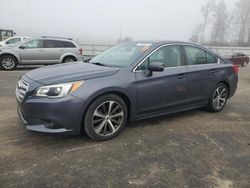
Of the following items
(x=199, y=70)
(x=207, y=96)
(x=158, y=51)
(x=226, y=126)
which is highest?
(x=158, y=51)

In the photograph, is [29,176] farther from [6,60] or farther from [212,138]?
[6,60]

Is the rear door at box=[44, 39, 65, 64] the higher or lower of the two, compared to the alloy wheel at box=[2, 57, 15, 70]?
higher

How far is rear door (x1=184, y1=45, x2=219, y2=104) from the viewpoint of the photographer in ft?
17.0

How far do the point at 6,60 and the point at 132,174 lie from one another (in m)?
11.0

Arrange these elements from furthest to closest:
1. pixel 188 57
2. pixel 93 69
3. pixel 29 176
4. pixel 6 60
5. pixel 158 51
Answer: pixel 6 60 → pixel 188 57 → pixel 158 51 → pixel 93 69 → pixel 29 176

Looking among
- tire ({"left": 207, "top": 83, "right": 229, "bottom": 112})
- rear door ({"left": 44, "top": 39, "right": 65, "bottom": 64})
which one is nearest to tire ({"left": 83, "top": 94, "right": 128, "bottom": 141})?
tire ({"left": 207, "top": 83, "right": 229, "bottom": 112})

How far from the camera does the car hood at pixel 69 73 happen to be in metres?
3.84

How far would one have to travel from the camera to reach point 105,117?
13.4 feet

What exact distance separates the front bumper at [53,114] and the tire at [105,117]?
0.61 feet

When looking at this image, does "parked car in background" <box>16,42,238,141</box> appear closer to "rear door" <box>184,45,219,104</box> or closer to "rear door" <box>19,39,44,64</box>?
"rear door" <box>184,45,219,104</box>

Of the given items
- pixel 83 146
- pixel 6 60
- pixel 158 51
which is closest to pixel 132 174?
pixel 83 146

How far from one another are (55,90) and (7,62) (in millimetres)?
9878

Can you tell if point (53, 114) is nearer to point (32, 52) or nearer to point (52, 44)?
point (32, 52)

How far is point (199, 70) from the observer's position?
5.32 metres
